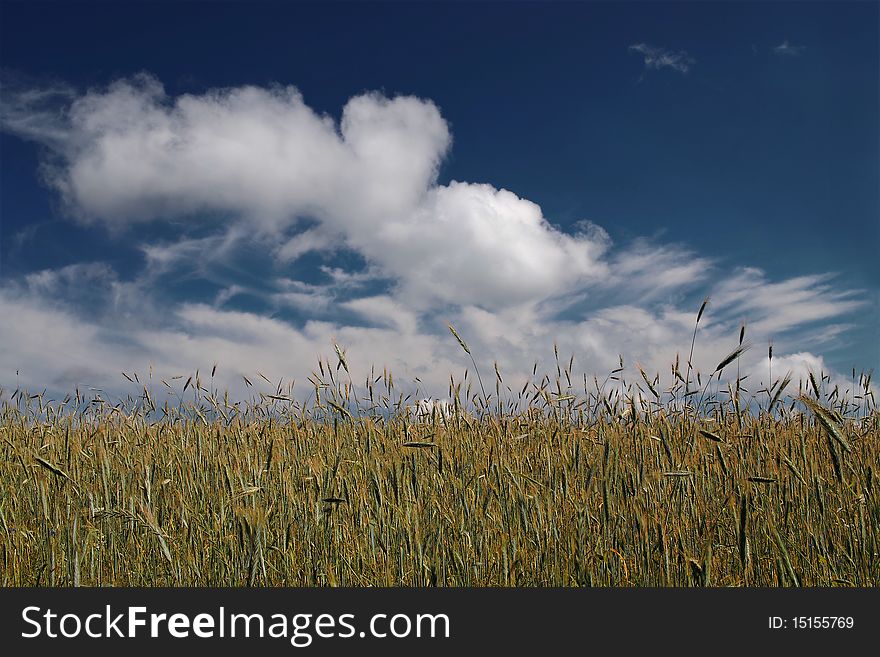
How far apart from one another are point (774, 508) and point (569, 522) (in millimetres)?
1238

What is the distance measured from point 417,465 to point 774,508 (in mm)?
1921

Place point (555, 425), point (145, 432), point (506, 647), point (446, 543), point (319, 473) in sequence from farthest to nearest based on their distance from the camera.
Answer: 1. point (145, 432)
2. point (555, 425)
3. point (319, 473)
4. point (446, 543)
5. point (506, 647)

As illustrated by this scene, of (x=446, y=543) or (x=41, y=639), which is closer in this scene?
(x=41, y=639)

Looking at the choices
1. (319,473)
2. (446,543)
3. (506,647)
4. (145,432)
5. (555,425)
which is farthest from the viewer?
(145,432)

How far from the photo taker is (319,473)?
3.17m

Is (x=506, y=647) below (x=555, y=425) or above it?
below

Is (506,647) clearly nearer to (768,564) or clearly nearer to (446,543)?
(446,543)

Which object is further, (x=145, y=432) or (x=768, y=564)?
(x=145, y=432)

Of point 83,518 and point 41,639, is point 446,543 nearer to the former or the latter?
point 41,639

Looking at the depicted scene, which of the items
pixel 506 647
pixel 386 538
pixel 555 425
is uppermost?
pixel 555 425

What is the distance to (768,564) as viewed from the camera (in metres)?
2.86

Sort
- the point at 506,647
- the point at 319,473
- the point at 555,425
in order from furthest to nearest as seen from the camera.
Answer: the point at 555,425 → the point at 319,473 → the point at 506,647

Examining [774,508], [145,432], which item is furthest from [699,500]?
[145,432]

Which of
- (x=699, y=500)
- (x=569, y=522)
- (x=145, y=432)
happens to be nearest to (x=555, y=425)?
(x=699, y=500)
